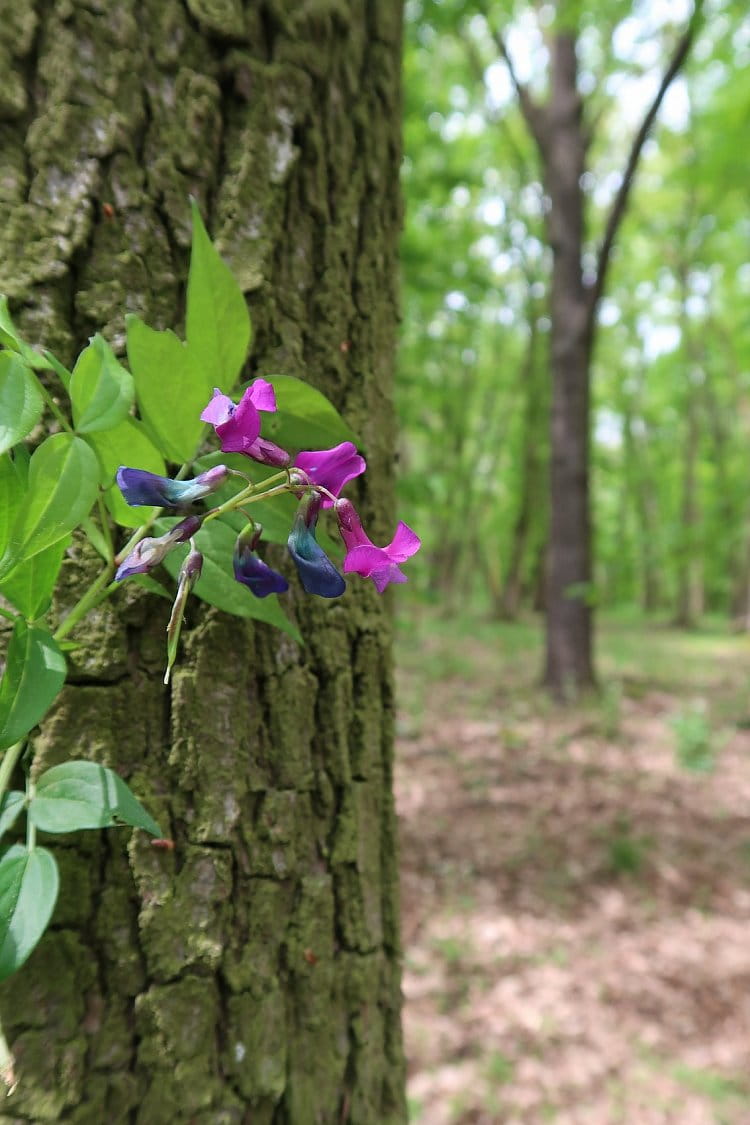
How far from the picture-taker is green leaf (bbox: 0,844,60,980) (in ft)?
1.87

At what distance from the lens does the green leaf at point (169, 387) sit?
1.84 ft

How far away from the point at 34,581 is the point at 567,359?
19.6 feet

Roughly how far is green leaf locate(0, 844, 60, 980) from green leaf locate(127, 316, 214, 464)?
362 millimetres

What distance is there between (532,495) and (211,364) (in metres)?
14.6

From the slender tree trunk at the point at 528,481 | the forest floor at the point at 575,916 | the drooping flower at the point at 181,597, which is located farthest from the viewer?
the slender tree trunk at the point at 528,481

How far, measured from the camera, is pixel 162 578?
0.71 m

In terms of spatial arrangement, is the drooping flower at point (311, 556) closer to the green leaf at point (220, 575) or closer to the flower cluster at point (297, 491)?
the flower cluster at point (297, 491)

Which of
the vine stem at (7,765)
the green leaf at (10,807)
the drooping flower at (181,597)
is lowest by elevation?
the green leaf at (10,807)

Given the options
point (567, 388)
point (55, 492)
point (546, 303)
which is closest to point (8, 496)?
point (55, 492)

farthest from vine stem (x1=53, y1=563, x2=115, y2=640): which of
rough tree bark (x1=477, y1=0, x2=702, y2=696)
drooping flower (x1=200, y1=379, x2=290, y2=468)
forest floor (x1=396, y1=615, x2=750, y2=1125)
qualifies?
rough tree bark (x1=477, y1=0, x2=702, y2=696)

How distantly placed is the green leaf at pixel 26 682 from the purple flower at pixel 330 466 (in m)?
0.26

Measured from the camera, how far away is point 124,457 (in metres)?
0.59

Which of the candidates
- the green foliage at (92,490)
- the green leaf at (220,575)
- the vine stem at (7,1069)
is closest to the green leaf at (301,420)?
the green foliage at (92,490)

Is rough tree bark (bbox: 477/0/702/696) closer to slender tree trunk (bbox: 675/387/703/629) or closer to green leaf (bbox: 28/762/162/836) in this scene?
green leaf (bbox: 28/762/162/836)
